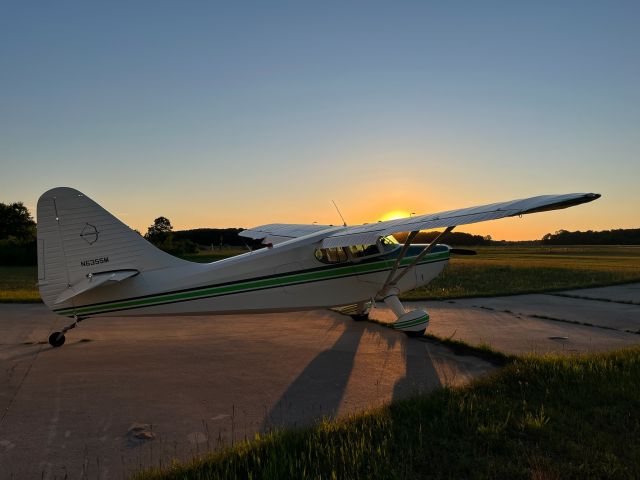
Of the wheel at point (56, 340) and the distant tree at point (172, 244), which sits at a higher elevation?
the distant tree at point (172, 244)

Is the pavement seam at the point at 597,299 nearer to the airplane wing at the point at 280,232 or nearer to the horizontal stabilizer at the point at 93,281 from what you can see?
the airplane wing at the point at 280,232

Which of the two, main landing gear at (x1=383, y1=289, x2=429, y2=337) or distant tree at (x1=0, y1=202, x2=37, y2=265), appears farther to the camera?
distant tree at (x1=0, y1=202, x2=37, y2=265)

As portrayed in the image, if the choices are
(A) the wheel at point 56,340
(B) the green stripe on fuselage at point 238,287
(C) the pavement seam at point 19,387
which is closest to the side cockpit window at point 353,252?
(B) the green stripe on fuselage at point 238,287

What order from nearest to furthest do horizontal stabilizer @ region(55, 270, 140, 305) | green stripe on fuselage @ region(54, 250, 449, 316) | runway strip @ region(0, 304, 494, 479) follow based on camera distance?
runway strip @ region(0, 304, 494, 479), horizontal stabilizer @ region(55, 270, 140, 305), green stripe on fuselage @ region(54, 250, 449, 316)

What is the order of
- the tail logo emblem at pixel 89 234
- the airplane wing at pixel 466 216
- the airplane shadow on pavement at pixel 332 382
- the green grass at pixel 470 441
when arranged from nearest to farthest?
the green grass at pixel 470 441, the airplane shadow on pavement at pixel 332 382, the airplane wing at pixel 466 216, the tail logo emblem at pixel 89 234

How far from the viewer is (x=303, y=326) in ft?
33.8

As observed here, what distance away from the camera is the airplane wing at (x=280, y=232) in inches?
492

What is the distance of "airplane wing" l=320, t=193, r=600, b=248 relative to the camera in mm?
6348

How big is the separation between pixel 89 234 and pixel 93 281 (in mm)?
791

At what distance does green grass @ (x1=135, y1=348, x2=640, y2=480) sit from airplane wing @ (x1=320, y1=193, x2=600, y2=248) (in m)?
2.40

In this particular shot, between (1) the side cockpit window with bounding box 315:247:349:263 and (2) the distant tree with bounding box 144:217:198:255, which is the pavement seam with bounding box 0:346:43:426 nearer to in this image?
(1) the side cockpit window with bounding box 315:247:349:263

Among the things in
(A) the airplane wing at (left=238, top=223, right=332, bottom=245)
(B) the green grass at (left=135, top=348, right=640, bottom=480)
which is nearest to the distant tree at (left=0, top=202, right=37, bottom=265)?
(A) the airplane wing at (left=238, top=223, right=332, bottom=245)

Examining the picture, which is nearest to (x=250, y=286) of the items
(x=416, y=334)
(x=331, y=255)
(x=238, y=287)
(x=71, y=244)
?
(x=238, y=287)

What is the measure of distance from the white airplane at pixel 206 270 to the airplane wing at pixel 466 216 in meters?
0.02
